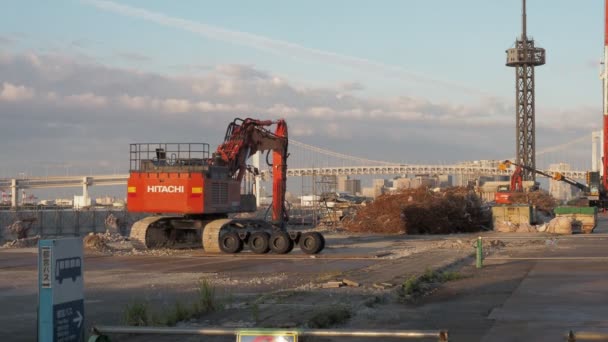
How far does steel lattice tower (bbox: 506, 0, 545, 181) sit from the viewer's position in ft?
379

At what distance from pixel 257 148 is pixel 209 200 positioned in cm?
498

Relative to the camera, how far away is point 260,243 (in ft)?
105

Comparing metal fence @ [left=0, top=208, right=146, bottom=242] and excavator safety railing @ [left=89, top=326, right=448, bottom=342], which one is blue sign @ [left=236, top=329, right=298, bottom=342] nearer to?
excavator safety railing @ [left=89, top=326, right=448, bottom=342]

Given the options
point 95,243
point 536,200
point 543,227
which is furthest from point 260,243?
point 536,200

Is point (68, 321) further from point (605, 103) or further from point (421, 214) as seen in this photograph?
point (605, 103)

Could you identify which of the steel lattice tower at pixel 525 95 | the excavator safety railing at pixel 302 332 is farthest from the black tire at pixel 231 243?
the steel lattice tower at pixel 525 95

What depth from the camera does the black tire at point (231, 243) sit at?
108ft

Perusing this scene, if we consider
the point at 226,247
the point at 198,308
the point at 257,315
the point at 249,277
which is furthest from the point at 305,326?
the point at 226,247

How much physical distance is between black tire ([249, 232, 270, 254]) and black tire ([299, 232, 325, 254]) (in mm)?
1308

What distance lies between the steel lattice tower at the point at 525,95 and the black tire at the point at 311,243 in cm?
8764

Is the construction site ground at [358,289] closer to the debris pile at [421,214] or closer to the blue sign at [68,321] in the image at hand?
the blue sign at [68,321]

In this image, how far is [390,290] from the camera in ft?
60.3

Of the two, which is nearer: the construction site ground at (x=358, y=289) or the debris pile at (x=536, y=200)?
the construction site ground at (x=358, y=289)

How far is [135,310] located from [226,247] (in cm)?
1890
